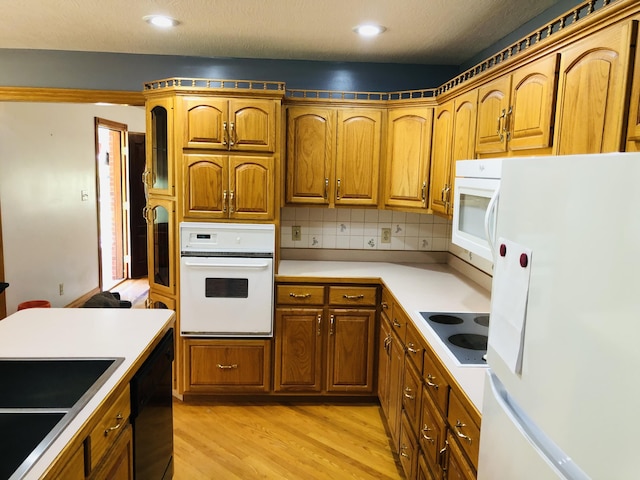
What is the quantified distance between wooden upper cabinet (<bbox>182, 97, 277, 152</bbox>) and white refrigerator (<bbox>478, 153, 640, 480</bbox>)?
218 cm

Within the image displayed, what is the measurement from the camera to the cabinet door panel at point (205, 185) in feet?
10.2

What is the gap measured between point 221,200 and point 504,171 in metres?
2.26

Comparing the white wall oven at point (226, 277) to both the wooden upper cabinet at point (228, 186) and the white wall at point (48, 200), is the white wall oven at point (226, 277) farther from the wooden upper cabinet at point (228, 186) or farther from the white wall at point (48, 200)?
the white wall at point (48, 200)

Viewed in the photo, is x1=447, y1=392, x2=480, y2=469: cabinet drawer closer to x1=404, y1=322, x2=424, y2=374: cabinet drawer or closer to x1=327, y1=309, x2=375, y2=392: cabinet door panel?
x1=404, y1=322, x2=424, y2=374: cabinet drawer

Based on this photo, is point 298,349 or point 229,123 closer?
point 229,123

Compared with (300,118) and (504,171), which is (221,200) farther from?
(504,171)

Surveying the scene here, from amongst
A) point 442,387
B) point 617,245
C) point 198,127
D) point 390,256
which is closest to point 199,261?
point 198,127

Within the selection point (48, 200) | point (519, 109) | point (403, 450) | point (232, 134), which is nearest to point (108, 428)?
point (403, 450)

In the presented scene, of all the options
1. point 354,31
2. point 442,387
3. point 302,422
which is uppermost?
point 354,31

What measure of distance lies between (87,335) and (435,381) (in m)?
1.37

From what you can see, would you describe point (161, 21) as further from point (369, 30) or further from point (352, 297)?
point (352, 297)

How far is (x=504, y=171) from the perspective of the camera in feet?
3.81

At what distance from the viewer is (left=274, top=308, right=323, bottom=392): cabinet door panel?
3.25 m

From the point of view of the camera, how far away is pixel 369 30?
110 inches
